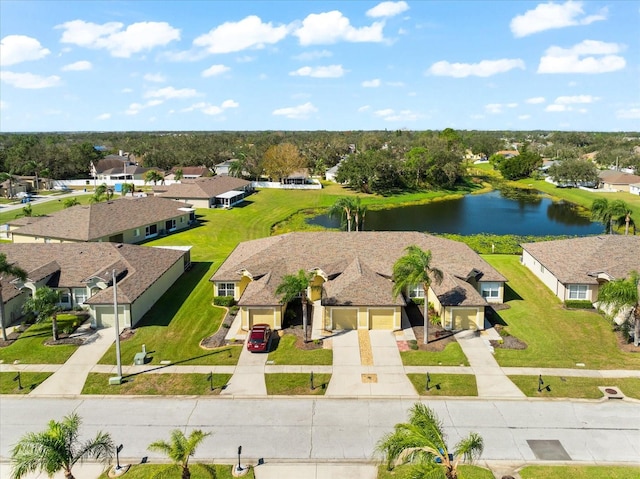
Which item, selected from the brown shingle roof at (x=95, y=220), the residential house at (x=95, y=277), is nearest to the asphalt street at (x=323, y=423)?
the residential house at (x=95, y=277)

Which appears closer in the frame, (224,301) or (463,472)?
(463,472)

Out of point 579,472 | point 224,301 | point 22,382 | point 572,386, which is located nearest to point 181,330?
point 224,301

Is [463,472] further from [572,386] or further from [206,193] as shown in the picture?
[206,193]

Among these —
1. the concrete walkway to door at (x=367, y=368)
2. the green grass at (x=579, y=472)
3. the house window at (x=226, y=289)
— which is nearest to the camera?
the green grass at (x=579, y=472)

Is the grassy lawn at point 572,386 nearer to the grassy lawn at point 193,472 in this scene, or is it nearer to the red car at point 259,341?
the red car at point 259,341

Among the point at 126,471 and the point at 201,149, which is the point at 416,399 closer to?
the point at 126,471

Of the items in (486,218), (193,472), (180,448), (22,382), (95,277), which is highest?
(95,277)
